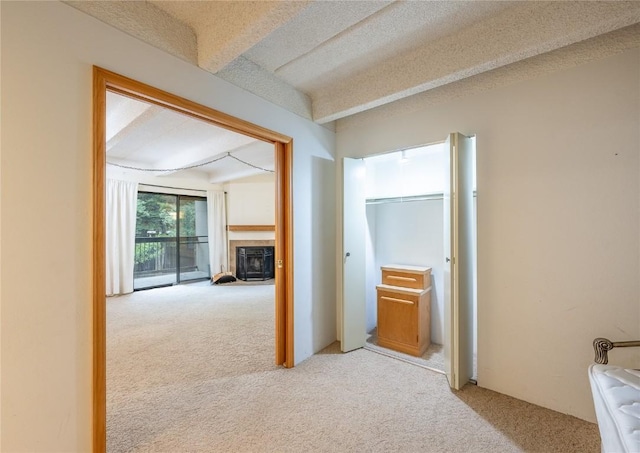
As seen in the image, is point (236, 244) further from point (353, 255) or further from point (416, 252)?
point (416, 252)

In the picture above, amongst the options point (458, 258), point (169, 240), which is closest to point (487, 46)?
point (458, 258)

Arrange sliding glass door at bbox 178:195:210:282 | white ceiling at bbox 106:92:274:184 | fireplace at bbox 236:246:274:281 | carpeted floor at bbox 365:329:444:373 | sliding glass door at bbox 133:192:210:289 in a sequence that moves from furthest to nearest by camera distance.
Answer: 1. fireplace at bbox 236:246:274:281
2. sliding glass door at bbox 178:195:210:282
3. sliding glass door at bbox 133:192:210:289
4. white ceiling at bbox 106:92:274:184
5. carpeted floor at bbox 365:329:444:373

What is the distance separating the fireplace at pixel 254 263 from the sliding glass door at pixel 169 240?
803 mm

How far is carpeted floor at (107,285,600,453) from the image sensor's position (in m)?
1.55

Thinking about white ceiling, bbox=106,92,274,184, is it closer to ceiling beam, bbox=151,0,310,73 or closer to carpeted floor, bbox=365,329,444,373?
ceiling beam, bbox=151,0,310,73

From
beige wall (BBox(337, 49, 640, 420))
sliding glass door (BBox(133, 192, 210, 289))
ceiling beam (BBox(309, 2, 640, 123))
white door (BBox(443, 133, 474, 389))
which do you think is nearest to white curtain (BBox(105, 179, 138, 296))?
sliding glass door (BBox(133, 192, 210, 289))

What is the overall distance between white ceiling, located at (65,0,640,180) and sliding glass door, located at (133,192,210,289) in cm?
467

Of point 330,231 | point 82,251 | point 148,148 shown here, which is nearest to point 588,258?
point 330,231

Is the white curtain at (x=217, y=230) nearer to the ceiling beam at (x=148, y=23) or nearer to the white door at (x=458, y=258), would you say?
the ceiling beam at (x=148, y=23)

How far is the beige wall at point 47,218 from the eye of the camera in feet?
3.72

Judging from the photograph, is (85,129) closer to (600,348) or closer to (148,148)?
(600,348)

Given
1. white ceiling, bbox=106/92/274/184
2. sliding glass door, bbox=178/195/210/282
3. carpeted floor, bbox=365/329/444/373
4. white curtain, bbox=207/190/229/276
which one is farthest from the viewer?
white curtain, bbox=207/190/229/276

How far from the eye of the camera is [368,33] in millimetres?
1781

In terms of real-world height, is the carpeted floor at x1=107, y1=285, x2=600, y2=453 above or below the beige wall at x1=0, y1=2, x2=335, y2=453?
below
